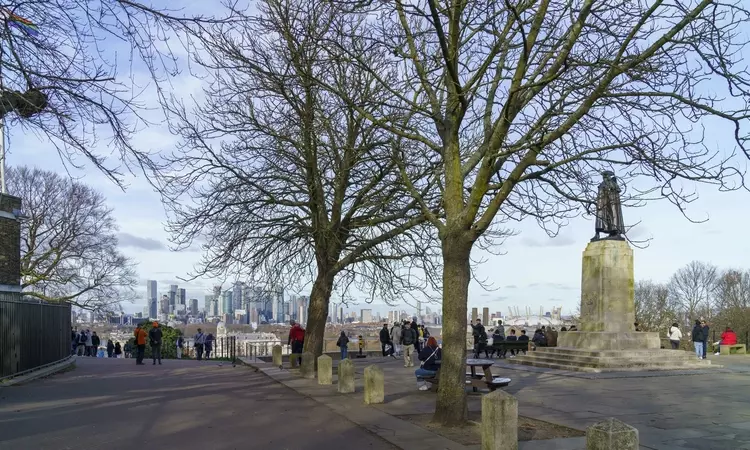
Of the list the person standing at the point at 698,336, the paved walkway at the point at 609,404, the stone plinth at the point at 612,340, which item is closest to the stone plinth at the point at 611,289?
the stone plinth at the point at 612,340

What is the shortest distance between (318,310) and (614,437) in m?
14.7

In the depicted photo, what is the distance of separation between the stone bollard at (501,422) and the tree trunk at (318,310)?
12.2 meters

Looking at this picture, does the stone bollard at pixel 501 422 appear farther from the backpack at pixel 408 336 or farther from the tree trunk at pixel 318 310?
the backpack at pixel 408 336

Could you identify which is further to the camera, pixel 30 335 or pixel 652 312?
pixel 652 312

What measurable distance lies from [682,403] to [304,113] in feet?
35.3

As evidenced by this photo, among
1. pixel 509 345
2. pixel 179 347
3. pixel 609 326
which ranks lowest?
pixel 179 347

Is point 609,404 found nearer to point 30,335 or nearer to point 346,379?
point 346,379

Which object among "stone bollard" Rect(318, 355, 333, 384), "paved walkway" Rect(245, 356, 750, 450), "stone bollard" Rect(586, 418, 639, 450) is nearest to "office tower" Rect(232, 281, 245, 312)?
"paved walkway" Rect(245, 356, 750, 450)

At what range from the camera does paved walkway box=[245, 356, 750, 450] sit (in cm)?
954

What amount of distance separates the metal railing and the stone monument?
16.7m

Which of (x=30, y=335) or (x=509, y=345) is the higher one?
(x=30, y=335)

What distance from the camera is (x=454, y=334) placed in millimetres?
10766

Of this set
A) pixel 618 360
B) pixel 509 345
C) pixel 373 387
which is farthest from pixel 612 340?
pixel 373 387

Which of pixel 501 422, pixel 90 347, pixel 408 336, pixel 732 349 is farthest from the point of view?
pixel 90 347
